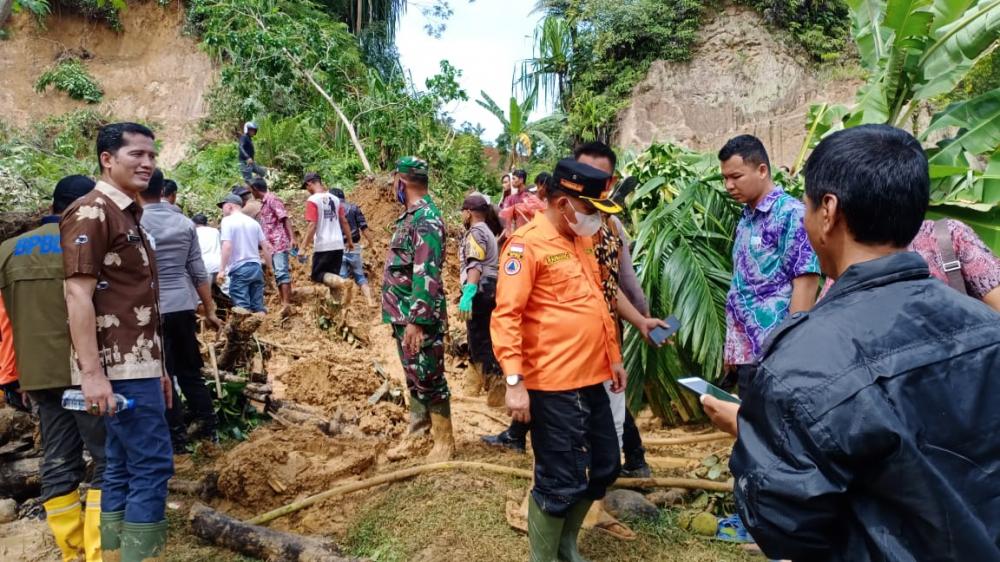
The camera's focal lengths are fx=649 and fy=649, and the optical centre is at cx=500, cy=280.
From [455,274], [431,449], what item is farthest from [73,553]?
[455,274]

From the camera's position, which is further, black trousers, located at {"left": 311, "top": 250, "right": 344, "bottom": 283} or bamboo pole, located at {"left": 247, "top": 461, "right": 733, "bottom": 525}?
black trousers, located at {"left": 311, "top": 250, "right": 344, "bottom": 283}

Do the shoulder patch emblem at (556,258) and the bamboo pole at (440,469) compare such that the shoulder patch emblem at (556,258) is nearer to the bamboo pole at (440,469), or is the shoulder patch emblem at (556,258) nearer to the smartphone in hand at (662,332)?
the smartphone in hand at (662,332)

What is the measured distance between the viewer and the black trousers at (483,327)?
589 centimetres

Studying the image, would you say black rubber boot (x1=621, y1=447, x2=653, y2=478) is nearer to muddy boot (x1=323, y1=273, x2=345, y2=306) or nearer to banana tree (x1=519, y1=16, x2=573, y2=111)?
muddy boot (x1=323, y1=273, x2=345, y2=306)

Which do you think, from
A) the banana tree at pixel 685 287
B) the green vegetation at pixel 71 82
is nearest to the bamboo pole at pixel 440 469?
the banana tree at pixel 685 287

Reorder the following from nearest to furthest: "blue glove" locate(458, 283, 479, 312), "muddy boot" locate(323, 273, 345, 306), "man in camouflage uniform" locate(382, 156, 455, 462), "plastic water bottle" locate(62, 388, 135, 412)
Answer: "plastic water bottle" locate(62, 388, 135, 412)
"man in camouflage uniform" locate(382, 156, 455, 462)
"blue glove" locate(458, 283, 479, 312)
"muddy boot" locate(323, 273, 345, 306)

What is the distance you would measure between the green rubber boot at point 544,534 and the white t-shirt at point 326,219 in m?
6.87

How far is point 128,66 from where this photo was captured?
21359mm

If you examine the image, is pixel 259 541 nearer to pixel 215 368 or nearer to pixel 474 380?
pixel 215 368

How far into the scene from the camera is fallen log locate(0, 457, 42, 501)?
440cm

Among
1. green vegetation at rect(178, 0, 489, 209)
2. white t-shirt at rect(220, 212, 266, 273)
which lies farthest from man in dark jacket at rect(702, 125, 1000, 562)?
green vegetation at rect(178, 0, 489, 209)

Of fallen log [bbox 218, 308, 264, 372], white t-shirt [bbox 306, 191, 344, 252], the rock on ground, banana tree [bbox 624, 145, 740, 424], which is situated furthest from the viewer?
white t-shirt [bbox 306, 191, 344, 252]

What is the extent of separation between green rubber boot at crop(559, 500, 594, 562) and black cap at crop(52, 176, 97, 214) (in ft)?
10.2

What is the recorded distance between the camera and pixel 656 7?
22766 mm
